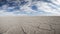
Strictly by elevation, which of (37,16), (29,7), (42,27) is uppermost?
(29,7)

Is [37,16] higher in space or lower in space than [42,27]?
higher

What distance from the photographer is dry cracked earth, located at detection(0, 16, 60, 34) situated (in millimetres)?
1920

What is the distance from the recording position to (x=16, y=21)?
6.66 ft

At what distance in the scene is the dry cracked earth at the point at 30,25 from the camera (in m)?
1.92

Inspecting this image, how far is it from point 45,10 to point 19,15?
0.47m

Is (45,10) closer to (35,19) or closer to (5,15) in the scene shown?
(35,19)

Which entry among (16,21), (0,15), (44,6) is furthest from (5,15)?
(44,6)

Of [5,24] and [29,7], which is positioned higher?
[29,7]

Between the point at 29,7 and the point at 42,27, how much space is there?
1.37 feet

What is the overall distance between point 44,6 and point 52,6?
0.14m

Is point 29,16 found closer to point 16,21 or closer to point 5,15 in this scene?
point 16,21

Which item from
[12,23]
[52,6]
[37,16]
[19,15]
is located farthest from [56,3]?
[12,23]

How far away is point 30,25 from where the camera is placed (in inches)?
78.5

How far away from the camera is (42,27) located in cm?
198
